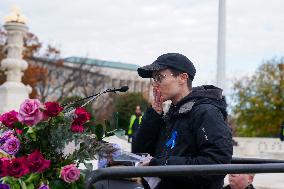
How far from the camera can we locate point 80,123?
255cm

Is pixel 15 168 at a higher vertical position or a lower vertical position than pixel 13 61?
lower

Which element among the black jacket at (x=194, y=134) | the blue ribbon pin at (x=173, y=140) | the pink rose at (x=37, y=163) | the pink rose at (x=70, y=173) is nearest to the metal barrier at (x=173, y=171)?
the pink rose at (x=70, y=173)

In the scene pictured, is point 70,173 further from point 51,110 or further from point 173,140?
point 173,140

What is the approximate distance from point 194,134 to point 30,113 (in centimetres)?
92

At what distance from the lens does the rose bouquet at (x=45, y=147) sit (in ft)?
7.62

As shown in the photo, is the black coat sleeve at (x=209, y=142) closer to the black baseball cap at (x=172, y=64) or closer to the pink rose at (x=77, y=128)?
the black baseball cap at (x=172, y=64)

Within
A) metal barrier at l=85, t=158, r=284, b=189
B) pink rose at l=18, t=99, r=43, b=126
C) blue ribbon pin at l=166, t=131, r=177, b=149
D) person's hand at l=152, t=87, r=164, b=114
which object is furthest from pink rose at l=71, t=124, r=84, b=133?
person's hand at l=152, t=87, r=164, b=114

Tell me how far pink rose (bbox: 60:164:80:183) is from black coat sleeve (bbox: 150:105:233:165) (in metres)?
0.63

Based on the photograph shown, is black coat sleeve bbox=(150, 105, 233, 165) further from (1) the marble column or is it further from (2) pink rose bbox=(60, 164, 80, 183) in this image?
(1) the marble column

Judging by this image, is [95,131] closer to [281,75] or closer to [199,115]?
[199,115]

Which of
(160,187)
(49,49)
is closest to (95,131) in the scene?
(160,187)

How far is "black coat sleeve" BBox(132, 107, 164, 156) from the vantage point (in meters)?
3.37

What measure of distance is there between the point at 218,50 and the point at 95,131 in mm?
13483

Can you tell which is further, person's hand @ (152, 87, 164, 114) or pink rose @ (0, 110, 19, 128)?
person's hand @ (152, 87, 164, 114)
